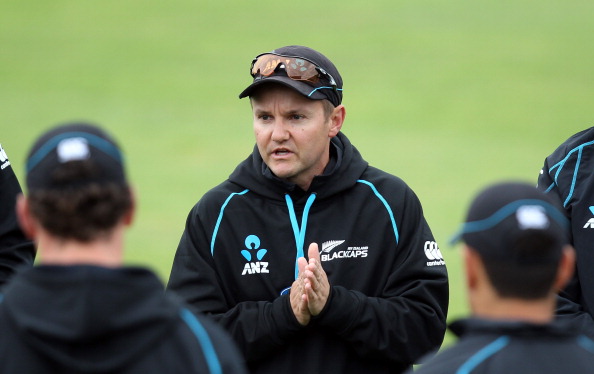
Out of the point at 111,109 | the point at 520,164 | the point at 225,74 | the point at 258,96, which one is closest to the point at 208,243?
the point at 258,96

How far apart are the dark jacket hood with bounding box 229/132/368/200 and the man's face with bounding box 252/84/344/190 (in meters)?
0.05

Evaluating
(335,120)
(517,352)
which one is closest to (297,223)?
(335,120)

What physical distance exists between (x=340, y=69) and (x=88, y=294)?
589 inches

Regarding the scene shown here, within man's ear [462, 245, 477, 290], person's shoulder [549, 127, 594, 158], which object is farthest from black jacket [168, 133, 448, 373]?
man's ear [462, 245, 477, 290]

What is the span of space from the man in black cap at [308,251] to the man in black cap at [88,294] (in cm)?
137

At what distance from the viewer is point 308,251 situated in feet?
13.0

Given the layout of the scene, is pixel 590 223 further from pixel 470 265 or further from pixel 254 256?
pixel 470 265

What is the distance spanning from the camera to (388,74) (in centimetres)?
1742

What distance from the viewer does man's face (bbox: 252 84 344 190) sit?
421 centimetres

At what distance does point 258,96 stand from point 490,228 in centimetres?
176

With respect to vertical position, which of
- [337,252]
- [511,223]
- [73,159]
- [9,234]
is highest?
[73,159]

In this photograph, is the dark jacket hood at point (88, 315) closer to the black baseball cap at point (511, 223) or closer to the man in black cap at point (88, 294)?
the man in black cap at point (88, 294)

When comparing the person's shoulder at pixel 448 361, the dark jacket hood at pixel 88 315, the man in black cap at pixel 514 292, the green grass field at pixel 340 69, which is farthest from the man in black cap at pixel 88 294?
the green grass field at pixel 340 69

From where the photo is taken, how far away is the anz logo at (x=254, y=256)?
4.10 metres
